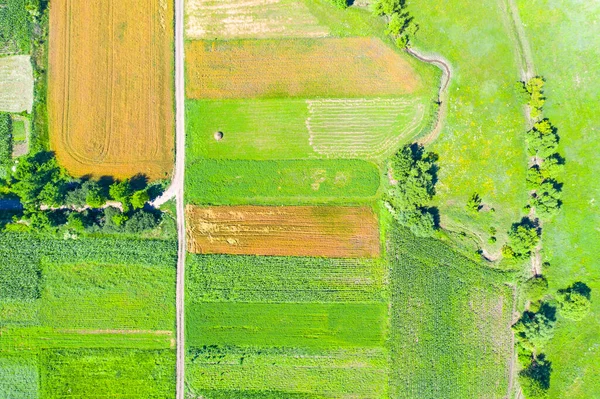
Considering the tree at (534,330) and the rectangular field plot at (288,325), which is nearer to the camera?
the tree at (534,330)

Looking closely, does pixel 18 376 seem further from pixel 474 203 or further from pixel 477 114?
pixel 477 114

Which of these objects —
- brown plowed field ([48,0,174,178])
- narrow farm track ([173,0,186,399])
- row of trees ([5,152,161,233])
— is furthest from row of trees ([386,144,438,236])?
row of trees ([5,152,161,233])

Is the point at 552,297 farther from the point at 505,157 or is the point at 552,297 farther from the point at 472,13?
the point at 472,13

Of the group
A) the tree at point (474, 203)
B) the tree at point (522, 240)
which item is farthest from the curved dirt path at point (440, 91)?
the tree at point (522, 240)

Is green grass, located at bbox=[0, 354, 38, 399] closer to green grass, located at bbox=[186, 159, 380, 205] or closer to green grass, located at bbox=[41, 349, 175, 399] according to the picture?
green grass, located at bbox=[41, 349, 175, 399]

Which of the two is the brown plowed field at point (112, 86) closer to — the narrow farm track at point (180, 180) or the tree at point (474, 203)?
the narrow farm track at point (180, 180)

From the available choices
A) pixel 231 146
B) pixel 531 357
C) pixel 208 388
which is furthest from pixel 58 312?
pixel 531 357
